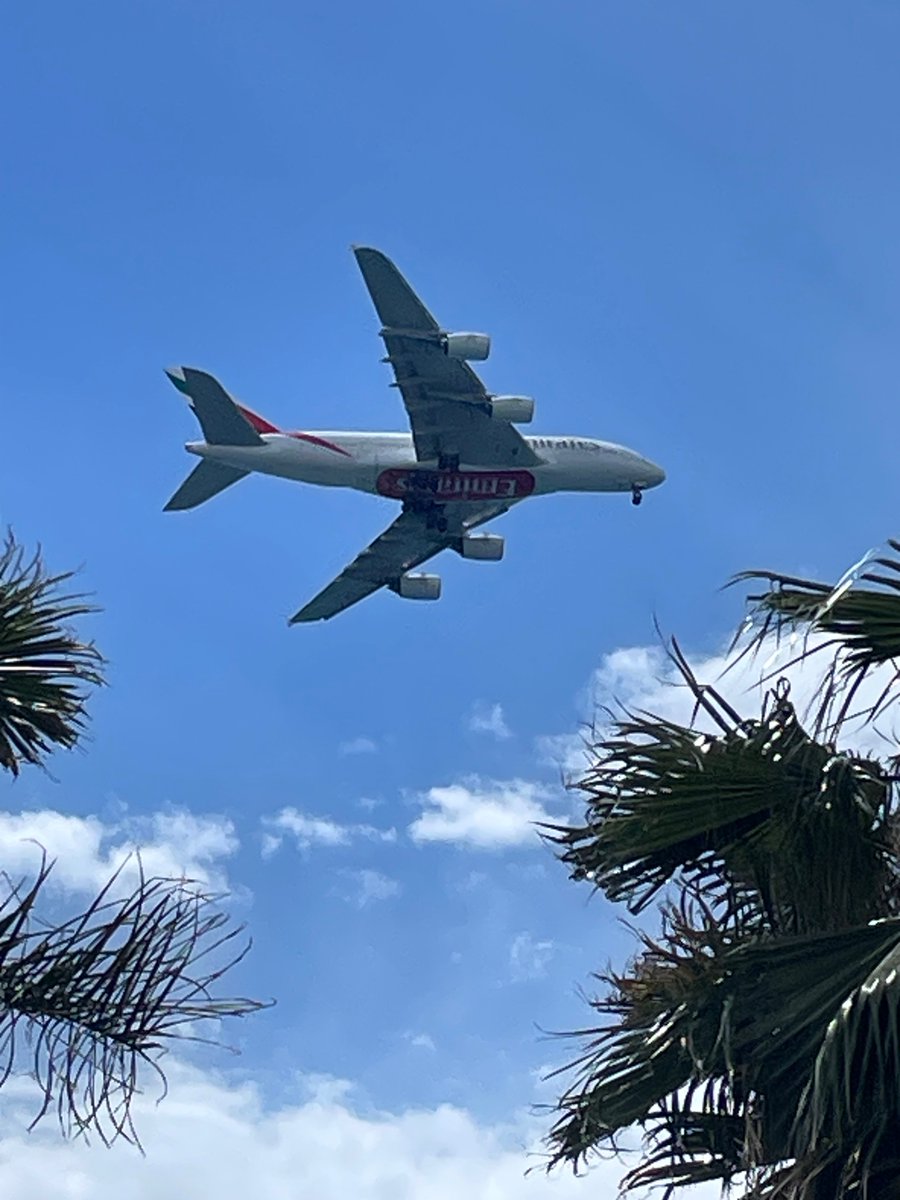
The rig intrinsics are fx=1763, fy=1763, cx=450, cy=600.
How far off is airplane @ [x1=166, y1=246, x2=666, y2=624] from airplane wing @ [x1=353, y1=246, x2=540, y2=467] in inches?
1.1

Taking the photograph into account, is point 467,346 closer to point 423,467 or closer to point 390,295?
point 390,295

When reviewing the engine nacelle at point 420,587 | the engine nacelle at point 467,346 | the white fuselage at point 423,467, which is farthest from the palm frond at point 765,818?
the engine nacelle at point 420,587

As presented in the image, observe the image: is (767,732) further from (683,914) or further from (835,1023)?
(835,1023)

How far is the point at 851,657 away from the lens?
5.36 meters

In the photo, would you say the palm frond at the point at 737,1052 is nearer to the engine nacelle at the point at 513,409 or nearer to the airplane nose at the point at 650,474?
the engine nacelle at the point at 513,409

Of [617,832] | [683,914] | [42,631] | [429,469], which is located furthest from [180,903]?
[429,469]

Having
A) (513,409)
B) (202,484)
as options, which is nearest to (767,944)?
(513,409)

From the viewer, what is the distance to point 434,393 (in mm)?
35531

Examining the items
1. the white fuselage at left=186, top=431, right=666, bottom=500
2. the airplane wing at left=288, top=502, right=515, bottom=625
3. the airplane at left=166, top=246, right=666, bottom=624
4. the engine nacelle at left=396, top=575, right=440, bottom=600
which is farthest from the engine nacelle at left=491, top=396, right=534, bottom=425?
the engine nacelle at left=396, top=575, right=440, bottom=600

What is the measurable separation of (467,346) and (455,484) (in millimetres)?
4770

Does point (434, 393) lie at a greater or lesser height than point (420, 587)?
greater

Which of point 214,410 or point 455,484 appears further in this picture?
point 455,484

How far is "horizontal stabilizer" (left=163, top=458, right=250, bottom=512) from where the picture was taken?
37.2 meters

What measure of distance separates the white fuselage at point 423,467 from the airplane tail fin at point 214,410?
649 millimetres
